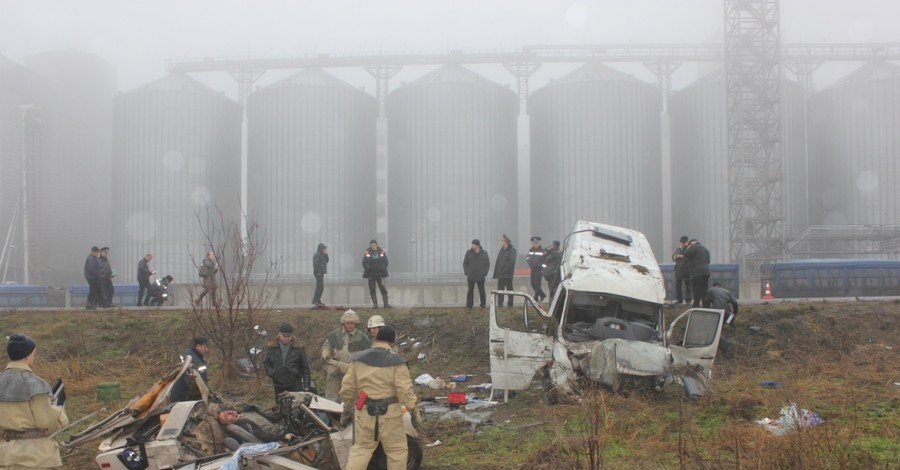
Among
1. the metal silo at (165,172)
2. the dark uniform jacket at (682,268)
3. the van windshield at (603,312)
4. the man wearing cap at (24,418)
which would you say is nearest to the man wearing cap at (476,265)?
the dark uniform jacket at (682,268)

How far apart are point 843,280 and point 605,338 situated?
13398 mm

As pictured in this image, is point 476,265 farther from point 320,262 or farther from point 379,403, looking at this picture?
point 379,403

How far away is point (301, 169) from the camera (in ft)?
111

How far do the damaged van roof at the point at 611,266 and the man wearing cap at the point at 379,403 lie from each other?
5.41 m

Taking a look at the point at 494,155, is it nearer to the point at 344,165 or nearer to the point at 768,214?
the point at 344,165

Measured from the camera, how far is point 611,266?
11492 mm

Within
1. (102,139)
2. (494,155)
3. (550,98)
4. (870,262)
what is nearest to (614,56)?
(550,98)

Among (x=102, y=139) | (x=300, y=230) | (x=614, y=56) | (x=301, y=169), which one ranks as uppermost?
(x=614, y=56)

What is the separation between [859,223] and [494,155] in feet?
56.0

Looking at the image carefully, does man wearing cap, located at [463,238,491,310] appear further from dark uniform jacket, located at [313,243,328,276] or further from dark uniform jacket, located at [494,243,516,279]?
dark uniform jacket, located at [313,243,328,276]

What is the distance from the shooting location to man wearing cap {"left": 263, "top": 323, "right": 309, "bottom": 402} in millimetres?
8703

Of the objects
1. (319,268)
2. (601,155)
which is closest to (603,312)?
(319,268)

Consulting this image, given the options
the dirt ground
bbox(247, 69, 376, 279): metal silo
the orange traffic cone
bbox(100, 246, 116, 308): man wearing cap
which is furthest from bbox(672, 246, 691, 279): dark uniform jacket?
bbox(247, 69, 376, 279): metal silo

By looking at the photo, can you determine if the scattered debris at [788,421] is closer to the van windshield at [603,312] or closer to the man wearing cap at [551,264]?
the van windshield at [603,312]
